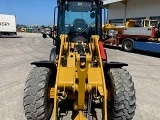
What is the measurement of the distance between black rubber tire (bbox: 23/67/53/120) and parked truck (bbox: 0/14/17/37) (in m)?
24.8

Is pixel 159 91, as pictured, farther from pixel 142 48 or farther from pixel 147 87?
pixel 142 48

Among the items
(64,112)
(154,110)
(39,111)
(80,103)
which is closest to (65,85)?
(80,103)

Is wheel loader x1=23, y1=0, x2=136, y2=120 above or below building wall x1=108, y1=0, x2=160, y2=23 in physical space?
below

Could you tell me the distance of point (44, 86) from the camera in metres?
3.96

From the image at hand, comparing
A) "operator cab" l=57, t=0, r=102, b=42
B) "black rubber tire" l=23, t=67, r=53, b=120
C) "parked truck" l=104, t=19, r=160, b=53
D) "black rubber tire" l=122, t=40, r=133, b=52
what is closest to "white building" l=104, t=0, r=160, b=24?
"parked truck" l=104, t=19, r=160, b=53

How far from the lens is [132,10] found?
26.6 metres

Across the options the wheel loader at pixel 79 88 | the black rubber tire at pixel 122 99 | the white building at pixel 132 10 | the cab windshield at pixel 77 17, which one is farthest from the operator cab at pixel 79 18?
the white building at pixel 132 10

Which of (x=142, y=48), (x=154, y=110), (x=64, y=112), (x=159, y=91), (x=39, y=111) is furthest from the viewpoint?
(x=142, y=48)

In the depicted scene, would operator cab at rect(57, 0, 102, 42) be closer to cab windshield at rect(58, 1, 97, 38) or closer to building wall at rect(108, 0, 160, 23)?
cab windshield at rect(58, 1, 97, 38)

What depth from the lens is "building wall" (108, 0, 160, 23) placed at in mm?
23422

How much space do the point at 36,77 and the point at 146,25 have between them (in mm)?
13497

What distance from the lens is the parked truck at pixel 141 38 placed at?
578 inches

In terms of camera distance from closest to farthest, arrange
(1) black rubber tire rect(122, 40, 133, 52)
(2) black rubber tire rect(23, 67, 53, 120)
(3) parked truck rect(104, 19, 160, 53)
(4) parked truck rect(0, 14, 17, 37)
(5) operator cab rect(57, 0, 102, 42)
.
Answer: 1. (2) black rubber tire rect(23, 67, 53, 120)
2. (5) operator cab rect(57, 0, 102, 42)
3. (3) parked truck rect(104, 19, 160, 53)
4. (1) black rubber tire rect(122, 40, 133, 52)
5. (4) parked truck rect(0, 14, 17, 37)

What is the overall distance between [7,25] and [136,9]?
1443cm
